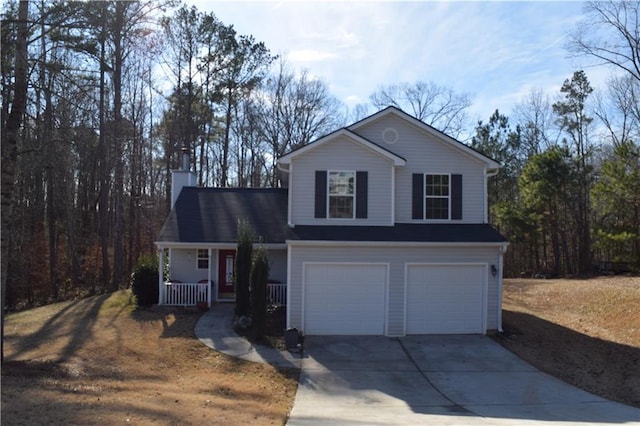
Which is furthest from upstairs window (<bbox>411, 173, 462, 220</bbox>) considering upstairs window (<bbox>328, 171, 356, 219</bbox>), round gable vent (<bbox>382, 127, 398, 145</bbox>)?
upstairs window (<bbox>328, 171, 356, 219</bbox>)

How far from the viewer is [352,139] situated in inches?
618

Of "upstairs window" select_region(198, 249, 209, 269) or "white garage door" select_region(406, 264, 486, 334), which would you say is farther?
"upstairs window" select_region(198, 249, 209, 269)

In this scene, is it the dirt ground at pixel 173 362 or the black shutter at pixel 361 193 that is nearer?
the dirt ground at pixel 173 362

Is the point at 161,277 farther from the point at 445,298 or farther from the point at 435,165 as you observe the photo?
the point at 435,165

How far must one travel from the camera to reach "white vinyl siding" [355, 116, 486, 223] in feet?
53.5

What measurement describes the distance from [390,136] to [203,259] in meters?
8.08

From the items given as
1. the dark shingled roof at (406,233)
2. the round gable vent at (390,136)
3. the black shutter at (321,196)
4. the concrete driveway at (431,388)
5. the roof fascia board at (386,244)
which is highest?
Answer: the round gable vent at (390,136)

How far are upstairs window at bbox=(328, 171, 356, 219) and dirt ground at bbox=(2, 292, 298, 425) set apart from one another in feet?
18.2

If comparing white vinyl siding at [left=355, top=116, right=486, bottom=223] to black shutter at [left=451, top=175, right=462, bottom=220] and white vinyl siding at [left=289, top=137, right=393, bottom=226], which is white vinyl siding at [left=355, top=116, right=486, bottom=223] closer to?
black shutter at [left=451, top=175, right=462, bottom=220]

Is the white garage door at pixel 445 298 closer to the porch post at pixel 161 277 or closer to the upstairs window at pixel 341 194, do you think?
the upstairs window at pixel 341 194

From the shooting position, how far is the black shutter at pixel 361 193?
15.8 meters

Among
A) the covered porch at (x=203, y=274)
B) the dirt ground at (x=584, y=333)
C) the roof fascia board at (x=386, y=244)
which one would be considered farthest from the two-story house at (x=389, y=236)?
→ the dirt ground at (x=584, y=333)

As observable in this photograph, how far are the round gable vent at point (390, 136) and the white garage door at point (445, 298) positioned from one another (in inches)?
164

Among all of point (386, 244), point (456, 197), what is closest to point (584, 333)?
point (456, 197)
